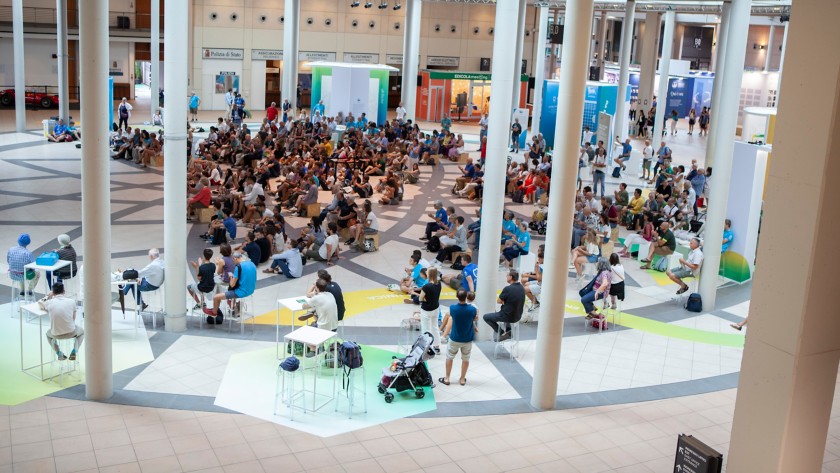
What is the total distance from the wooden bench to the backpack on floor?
31.0 feet

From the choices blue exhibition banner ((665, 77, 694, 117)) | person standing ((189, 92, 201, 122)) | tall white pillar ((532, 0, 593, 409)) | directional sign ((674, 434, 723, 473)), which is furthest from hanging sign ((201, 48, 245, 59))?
directional sign ((674, 434, 723, 473))

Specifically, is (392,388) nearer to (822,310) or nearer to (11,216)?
(822,310)

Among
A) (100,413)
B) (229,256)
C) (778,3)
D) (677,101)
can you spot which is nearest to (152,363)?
(100,413)

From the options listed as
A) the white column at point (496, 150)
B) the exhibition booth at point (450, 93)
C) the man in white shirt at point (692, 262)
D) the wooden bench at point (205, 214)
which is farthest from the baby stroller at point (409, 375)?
the exhibition booth at point (450, 93)

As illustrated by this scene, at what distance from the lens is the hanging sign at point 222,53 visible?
38.8 m

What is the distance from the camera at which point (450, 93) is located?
40.4 meters

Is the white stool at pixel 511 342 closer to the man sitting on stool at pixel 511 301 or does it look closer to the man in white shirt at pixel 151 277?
the man sitting on stool at pixel 511 301

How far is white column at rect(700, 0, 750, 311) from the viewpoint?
527 inches

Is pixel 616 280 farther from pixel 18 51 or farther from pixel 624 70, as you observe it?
pixel 18 51

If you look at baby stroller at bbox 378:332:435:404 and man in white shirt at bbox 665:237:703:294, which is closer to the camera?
baby stroller at bbox 378:332:435:404

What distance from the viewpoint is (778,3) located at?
24.0 metres

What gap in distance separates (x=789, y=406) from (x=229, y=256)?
8377 millimetres

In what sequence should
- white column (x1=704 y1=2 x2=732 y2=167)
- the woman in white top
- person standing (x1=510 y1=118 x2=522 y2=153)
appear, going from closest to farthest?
the woman in white top, white column (x1=704 y1=2 x2=732 y2=167), person standing (x1=510 y1=118 x2=522 y2=153)

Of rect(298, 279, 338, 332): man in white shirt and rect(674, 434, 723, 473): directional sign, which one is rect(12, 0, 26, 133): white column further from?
rect(674, 434, 723, 473): directional sign
